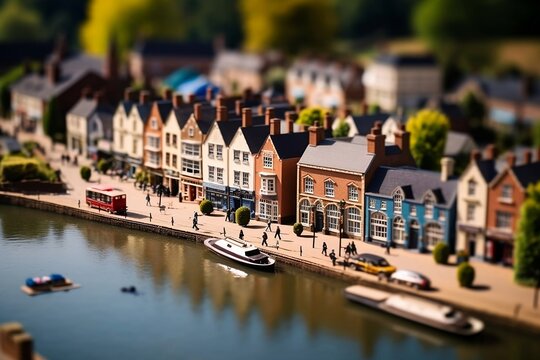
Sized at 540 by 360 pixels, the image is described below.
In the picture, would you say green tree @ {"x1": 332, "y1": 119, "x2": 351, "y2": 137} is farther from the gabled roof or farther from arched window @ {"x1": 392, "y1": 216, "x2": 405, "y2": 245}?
arched window @ {"x1": 392, "y1": 216, "x2": 405, "y2": 245}

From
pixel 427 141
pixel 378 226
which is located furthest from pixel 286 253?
pixel 427 141

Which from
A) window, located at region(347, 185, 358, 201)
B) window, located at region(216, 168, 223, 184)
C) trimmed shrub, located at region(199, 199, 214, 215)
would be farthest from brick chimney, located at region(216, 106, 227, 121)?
window, located at region(347, 185, 358, 201)

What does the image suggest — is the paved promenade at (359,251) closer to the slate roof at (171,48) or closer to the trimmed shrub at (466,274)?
the trimmed shrub at (466,274)

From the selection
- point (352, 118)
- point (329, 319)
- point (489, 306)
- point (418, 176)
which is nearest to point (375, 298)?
point (329, 319)

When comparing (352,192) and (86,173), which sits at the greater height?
(352,192)

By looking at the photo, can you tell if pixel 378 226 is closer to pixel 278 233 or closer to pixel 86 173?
pixel 278 233
